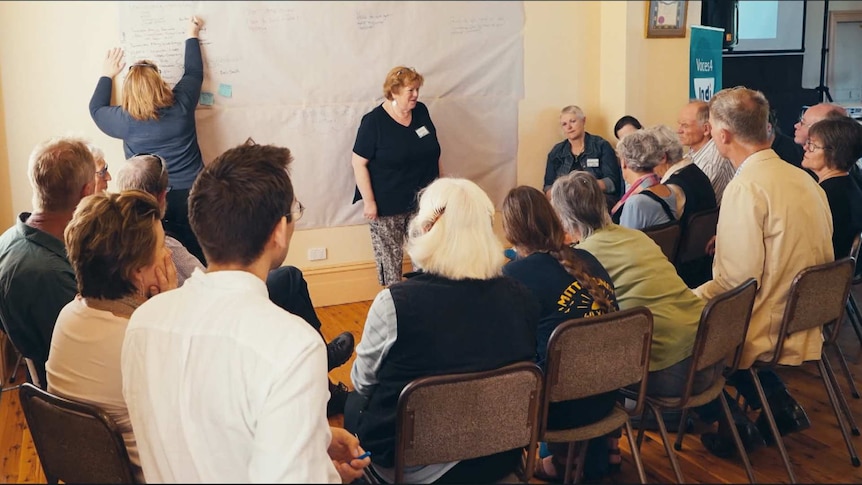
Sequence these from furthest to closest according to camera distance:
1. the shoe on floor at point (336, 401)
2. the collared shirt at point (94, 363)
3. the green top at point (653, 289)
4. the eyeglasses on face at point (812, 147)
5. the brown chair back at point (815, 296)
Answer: the eyeglasses on face at point (812, 147), the shoe on floor at point (336, 401), the brown chair back at point (815, 296), the green top at point (653, 289), the collared shirt at point (94, 363)

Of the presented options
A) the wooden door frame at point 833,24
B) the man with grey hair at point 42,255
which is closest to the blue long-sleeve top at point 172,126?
the man with grey hair at point 42,255

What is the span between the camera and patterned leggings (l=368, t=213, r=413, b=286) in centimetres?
459

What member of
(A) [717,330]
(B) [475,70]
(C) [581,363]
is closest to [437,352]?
(C) [581,363]

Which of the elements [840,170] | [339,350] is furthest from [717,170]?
[339,350]

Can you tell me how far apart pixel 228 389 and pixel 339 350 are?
1.50 m

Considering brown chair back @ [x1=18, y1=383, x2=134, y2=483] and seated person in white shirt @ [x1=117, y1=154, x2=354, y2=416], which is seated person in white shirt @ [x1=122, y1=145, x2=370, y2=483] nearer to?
brown chair back @ [x1=18, y1=383, x2=134, y2=483]

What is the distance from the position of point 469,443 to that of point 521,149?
11.8 ft

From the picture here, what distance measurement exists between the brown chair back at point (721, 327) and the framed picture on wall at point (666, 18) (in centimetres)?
270

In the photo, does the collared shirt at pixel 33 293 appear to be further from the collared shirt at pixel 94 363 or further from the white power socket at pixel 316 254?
the white power socket at pixel 316 254

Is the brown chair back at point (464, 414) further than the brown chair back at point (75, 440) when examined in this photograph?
Yes

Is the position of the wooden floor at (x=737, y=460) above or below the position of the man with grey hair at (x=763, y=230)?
below

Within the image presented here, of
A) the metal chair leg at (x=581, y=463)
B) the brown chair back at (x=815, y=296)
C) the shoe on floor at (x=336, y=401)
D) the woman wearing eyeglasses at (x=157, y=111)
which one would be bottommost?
the shoe on floor at (x=336, y=401)

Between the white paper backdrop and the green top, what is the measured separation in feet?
8.46

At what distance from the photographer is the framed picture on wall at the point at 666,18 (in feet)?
15.3
